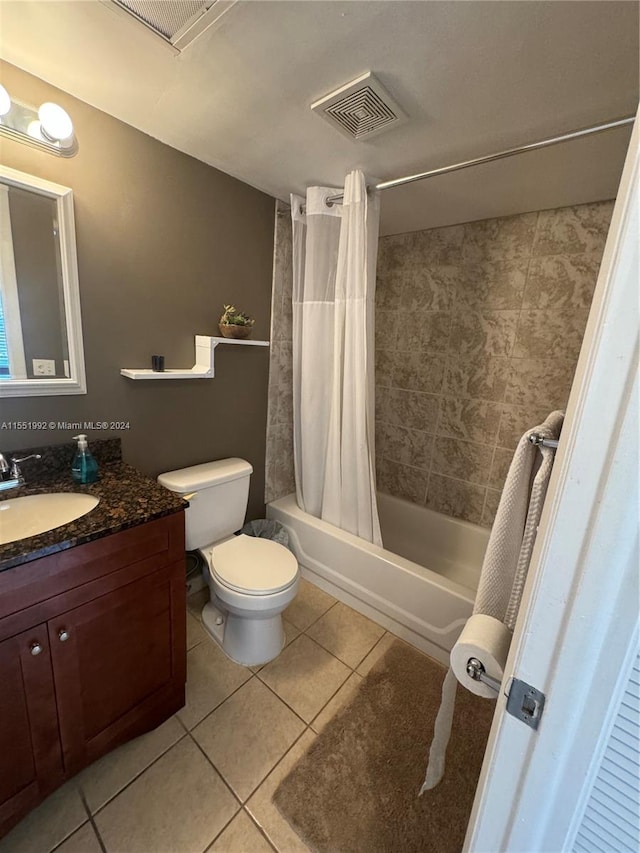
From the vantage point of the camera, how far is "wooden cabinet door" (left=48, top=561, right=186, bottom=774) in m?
1.01

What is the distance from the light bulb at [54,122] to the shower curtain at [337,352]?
99 centimetres

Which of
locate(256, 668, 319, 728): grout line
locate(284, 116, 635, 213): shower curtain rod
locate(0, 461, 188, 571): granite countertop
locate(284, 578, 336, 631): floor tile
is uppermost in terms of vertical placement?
locate(284, 116, 635, 213): shower curtain rod

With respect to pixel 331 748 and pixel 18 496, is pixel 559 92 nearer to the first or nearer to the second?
pixel 18 496

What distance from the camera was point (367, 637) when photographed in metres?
1.78

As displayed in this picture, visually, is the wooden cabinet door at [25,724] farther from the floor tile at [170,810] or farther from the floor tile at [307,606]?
the floor tile at [307,606]

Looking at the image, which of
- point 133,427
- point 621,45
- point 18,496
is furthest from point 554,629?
point 133,427

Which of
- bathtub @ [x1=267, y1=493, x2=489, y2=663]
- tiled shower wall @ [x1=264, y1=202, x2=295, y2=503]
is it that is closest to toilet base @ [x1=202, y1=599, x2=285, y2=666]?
bathtub @ [x1=267, y1=493, x2=489, y2=663]

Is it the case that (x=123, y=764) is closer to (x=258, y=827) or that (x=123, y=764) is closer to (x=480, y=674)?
(x=258, y=827)

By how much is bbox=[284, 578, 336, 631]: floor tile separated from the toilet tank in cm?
55

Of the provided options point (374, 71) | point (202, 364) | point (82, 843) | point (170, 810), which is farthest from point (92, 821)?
point (374, 71)

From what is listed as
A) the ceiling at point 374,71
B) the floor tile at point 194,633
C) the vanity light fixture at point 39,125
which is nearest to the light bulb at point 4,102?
the vanity light fixture at point 39,125

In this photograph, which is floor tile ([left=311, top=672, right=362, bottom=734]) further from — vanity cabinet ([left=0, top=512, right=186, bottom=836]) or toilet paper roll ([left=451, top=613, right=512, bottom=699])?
toilet paper roll ([left=451, top=613, right=512, bottom=699])

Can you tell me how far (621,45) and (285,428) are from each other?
6.46 ft

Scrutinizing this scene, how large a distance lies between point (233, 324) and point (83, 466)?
0.90 m
